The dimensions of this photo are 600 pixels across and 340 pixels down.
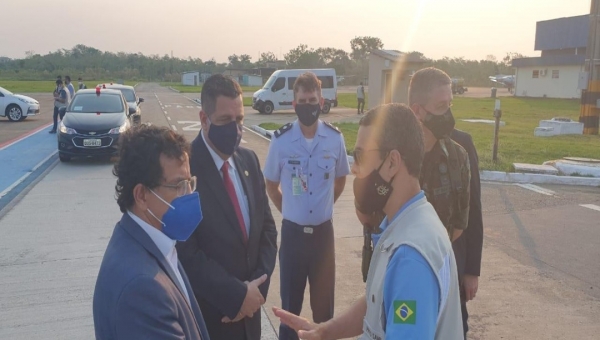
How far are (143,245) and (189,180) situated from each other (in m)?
0.43

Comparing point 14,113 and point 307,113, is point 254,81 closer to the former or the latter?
point 14,113

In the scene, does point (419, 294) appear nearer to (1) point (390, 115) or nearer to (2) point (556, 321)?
(1) point (390, 115)

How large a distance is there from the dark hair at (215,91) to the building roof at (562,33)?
52909 mm

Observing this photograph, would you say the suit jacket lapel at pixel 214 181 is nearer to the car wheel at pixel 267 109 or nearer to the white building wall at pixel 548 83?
the car wheel at pixel 267 109

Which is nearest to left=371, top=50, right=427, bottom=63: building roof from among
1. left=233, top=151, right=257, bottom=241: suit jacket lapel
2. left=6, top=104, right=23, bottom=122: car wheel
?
left=6, top=104, right=23, bottom=122: car wheel

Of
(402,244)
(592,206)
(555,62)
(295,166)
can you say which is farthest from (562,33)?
(402,244)

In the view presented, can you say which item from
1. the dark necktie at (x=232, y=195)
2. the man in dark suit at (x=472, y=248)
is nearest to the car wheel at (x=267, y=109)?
the man in dark suit at (x=472, y=248)

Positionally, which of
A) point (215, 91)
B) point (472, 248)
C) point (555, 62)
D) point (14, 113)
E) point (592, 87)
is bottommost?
point (14, 113)

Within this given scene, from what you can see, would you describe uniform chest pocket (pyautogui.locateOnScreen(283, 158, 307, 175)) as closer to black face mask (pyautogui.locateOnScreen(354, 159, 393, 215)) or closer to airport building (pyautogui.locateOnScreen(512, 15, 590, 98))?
black face mask (pyautogui.locateOnScreen(354, 159, 393, 215))

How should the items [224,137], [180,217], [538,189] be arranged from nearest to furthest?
[180,217]
[224,137]
[538,189]

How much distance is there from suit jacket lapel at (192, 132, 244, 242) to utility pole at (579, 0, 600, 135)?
1999 cm

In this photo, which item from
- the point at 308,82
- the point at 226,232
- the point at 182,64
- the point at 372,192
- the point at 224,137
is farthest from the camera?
the point at 182,64

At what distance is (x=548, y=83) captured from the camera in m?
47.4

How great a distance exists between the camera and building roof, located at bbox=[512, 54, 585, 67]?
43.2 meters
